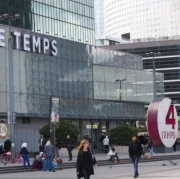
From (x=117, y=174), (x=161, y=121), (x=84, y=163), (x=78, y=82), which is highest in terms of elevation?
(x=78, y=82)

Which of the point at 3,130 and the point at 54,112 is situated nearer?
the point at 54,112

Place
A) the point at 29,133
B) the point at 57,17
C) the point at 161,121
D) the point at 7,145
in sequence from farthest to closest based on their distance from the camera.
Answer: the point at 57,17, the point at 29,133, the point at 161,121, the point at 7,145

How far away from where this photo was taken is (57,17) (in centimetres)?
6912

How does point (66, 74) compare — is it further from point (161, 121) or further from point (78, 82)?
point (161, 121)

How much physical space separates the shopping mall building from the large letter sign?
13.3 meters

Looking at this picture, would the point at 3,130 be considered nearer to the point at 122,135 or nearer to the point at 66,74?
the point at 122,135

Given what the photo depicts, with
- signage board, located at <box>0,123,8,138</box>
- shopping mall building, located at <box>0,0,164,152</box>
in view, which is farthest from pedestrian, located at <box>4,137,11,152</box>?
shopping mall building, located at <box>0,0,164,152</box>

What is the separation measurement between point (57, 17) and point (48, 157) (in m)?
39.3

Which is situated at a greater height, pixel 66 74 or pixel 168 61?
pixel 168 61

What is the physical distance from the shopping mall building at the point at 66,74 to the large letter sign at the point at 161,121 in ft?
43.5

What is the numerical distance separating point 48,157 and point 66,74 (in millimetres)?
32430

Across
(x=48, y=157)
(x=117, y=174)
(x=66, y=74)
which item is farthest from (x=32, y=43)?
(x=117, y=174)

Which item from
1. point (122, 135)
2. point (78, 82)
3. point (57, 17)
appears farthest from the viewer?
point (57, 17)

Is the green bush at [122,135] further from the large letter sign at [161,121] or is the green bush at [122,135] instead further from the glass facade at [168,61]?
the glass facade at [168,61]
